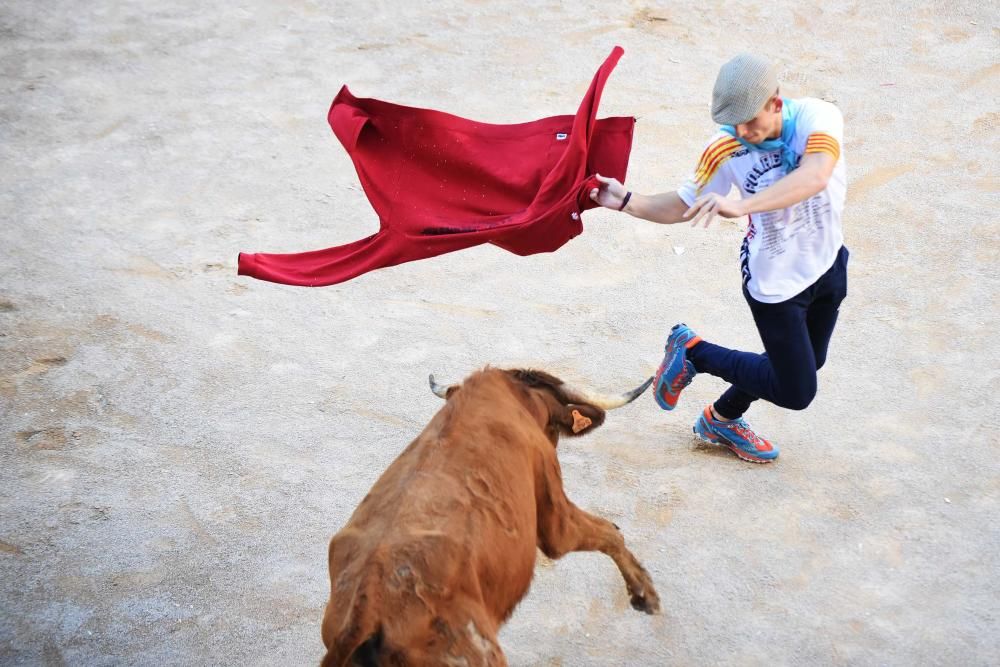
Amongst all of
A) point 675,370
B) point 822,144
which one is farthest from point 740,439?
point 822,144

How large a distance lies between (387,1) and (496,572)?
786 cm

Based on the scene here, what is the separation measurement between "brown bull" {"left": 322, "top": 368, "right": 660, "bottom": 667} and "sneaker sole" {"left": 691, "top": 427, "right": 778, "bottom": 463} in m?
1.07

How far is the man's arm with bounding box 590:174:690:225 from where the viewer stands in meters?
4.43

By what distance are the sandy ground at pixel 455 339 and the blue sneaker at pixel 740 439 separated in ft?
0.28

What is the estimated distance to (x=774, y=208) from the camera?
396 centimetres

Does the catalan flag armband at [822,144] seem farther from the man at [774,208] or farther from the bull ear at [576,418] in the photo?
the bull ear at [576,418]

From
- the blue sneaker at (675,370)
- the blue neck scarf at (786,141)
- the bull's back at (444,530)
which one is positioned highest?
the blue neck scarf at (786,141)

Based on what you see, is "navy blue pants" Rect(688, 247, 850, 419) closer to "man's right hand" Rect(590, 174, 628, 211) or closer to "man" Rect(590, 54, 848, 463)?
"man" Rect(590, 54, 848, 463)

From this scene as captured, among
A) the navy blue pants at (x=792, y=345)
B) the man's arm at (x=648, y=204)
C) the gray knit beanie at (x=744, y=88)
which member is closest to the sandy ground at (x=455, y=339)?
the navy blue pants at (x=792, y=345)

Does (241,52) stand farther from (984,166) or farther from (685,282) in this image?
(984,166)

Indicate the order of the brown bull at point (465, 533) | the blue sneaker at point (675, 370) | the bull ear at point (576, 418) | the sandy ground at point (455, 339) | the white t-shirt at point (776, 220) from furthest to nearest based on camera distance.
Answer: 1. the blue sneaker at point (675, 370)
2. the sandy ground at point (455, 339)
3. the bull ear at point (576, 418)
4. the white t-shirt at point (776, 220)
5. the brown bull at point (465, 533)

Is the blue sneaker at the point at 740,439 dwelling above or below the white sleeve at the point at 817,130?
below

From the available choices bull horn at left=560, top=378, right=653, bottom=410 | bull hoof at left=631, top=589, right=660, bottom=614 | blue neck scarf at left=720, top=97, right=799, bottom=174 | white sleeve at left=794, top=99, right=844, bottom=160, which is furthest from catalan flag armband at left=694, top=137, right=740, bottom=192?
bull hoof at left=631, top=589, right=660, bottom=614

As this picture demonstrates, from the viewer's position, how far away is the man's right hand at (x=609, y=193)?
14.5ft
